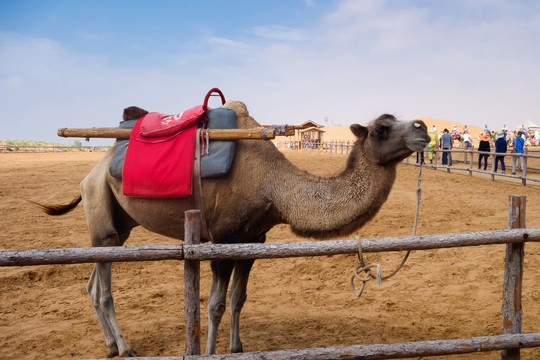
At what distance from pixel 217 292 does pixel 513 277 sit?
8.06 feet

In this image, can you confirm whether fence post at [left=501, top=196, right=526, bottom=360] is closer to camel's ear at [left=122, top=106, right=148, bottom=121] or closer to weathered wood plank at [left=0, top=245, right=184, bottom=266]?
weathered wood plank at [left=0, top=245, right=184, bottom=266]

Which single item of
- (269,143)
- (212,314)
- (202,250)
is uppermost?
(269,143)

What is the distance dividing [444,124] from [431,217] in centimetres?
8136

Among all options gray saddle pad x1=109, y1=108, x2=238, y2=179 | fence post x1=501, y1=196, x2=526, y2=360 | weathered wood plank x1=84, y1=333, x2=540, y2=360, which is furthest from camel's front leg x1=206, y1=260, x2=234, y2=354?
fence post x1=501, y1=196, x2=526, y2=360

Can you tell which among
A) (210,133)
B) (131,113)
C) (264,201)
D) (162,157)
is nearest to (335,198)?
(264,201)

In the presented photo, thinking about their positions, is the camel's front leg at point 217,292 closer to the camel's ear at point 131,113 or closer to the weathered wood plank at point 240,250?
the weathered wood plank at point 240,250

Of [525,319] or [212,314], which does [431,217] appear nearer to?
[525,319]

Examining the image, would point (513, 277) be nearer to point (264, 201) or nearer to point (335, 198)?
point (335, 198)

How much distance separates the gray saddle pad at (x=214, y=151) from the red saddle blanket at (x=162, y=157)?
0.12 meters

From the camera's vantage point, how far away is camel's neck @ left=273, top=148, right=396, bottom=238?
3.85m

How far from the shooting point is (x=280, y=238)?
9.48 metres

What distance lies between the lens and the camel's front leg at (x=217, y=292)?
3.94 meters

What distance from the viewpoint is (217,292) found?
402cm

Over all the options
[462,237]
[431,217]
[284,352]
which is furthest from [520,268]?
[431,217]
